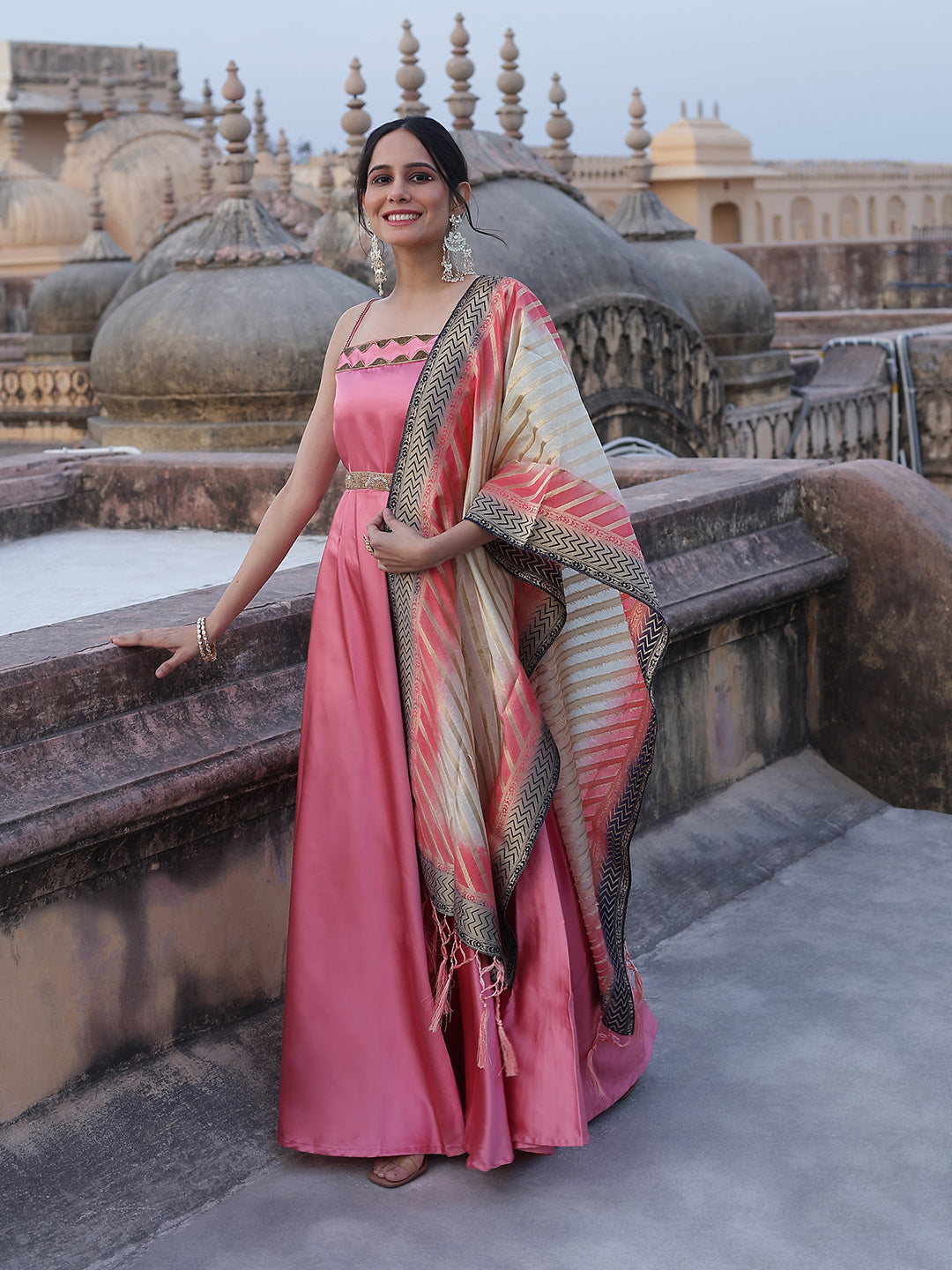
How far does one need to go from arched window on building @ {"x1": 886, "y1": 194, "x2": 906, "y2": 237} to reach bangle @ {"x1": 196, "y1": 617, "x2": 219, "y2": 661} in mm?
27312

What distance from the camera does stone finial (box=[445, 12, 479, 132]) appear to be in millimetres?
8438

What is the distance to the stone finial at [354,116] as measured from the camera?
913 centimetres

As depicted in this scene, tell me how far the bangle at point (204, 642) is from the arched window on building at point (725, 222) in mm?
20422

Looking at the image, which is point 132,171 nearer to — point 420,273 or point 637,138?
point 637,138

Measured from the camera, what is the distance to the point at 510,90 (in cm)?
909

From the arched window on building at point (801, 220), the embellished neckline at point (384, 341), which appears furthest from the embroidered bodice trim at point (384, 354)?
the arched window on building at point (801, 220)

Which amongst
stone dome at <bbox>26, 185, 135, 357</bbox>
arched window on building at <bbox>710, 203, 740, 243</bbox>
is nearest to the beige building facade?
arched window on building at <bbox>710, 203, 740, 243</bbox>

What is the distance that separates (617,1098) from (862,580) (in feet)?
5.84

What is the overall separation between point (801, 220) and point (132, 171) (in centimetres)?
1068

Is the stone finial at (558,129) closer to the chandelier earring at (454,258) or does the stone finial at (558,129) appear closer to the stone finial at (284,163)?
the stone finial at (284,163)

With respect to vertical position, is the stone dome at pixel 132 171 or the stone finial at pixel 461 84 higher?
the stone dome at pixel 132 171

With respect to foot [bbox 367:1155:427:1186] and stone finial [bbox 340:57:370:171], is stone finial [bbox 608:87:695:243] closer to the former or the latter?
stone finial [bbox 340:57:370:171]

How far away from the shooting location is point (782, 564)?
3.74m

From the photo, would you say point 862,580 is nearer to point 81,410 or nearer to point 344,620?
point 344,620
